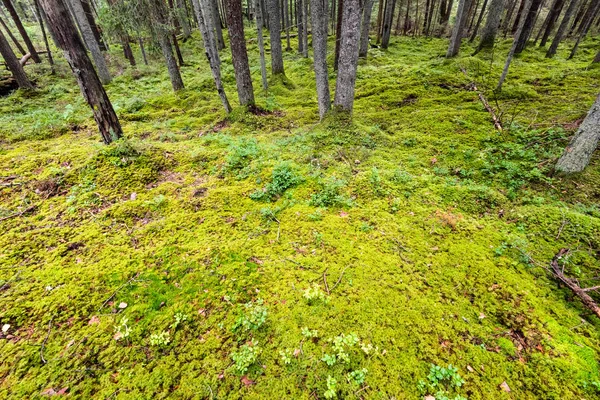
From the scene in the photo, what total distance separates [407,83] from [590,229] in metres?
7.68

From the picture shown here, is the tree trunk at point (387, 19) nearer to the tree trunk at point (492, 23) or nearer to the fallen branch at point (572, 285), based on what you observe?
the tree trunk at point (492, 23)

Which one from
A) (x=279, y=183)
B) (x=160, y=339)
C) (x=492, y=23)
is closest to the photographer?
(x=160, y=339)

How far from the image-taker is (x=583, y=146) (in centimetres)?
429

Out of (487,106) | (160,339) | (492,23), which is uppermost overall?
(492,23)

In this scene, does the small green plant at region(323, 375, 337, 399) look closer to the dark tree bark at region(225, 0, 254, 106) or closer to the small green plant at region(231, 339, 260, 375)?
the small green plant at region(231, 339, 260, 375)

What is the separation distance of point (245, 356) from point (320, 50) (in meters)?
6.76

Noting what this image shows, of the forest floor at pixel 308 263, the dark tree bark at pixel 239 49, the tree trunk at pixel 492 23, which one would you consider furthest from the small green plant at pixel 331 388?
the tree trunk at pixel 492 23

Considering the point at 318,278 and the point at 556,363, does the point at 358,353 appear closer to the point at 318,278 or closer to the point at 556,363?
the point at 318,278

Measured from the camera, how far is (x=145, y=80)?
1414 cm

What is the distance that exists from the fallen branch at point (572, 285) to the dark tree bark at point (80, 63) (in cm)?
785

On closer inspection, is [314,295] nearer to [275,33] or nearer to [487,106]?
[487,106]

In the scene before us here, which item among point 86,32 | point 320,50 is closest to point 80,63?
point 320,50

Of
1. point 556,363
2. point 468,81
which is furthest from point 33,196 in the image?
point 468,81

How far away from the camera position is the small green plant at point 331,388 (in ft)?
6.98
